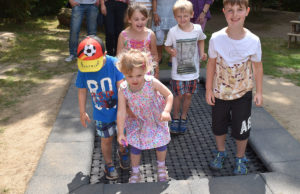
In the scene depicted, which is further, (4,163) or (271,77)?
(271,77)

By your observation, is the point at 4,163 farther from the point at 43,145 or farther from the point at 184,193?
the point at 184,193

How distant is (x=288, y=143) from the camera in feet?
10.9

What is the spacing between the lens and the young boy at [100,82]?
2.55 metres

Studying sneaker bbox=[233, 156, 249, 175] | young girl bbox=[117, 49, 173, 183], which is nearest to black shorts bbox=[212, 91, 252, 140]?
sneaker bbox=[233, 156, 249, 175]

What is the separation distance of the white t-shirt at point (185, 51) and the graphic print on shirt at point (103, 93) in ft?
3.43

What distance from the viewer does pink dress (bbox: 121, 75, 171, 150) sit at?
106 inches

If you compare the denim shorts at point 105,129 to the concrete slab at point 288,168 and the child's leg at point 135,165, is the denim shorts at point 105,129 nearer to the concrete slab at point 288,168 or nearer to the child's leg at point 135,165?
the child's leg at point 135,165

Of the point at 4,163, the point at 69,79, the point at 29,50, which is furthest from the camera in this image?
the point at 29,50

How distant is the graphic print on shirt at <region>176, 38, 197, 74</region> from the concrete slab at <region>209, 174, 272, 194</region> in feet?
4.34

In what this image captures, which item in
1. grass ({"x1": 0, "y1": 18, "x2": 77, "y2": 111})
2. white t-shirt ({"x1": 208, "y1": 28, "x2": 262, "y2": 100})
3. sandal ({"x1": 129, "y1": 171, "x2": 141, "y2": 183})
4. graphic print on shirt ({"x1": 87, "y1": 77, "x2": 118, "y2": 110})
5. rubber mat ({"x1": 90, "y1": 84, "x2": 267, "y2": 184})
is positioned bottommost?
rubber mat ({"x1": 90, "y1": 84, "x2": 267, "y2": 184})

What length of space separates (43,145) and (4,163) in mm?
426

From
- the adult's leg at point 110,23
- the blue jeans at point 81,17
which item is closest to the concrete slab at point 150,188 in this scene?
the adult's leg at point 110,23

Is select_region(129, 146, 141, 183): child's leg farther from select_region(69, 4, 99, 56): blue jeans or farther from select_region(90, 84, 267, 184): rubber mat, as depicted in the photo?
select_region(69, 4, 99, 56): blue jeans

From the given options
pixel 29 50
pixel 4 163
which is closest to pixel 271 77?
pixel 4 163
